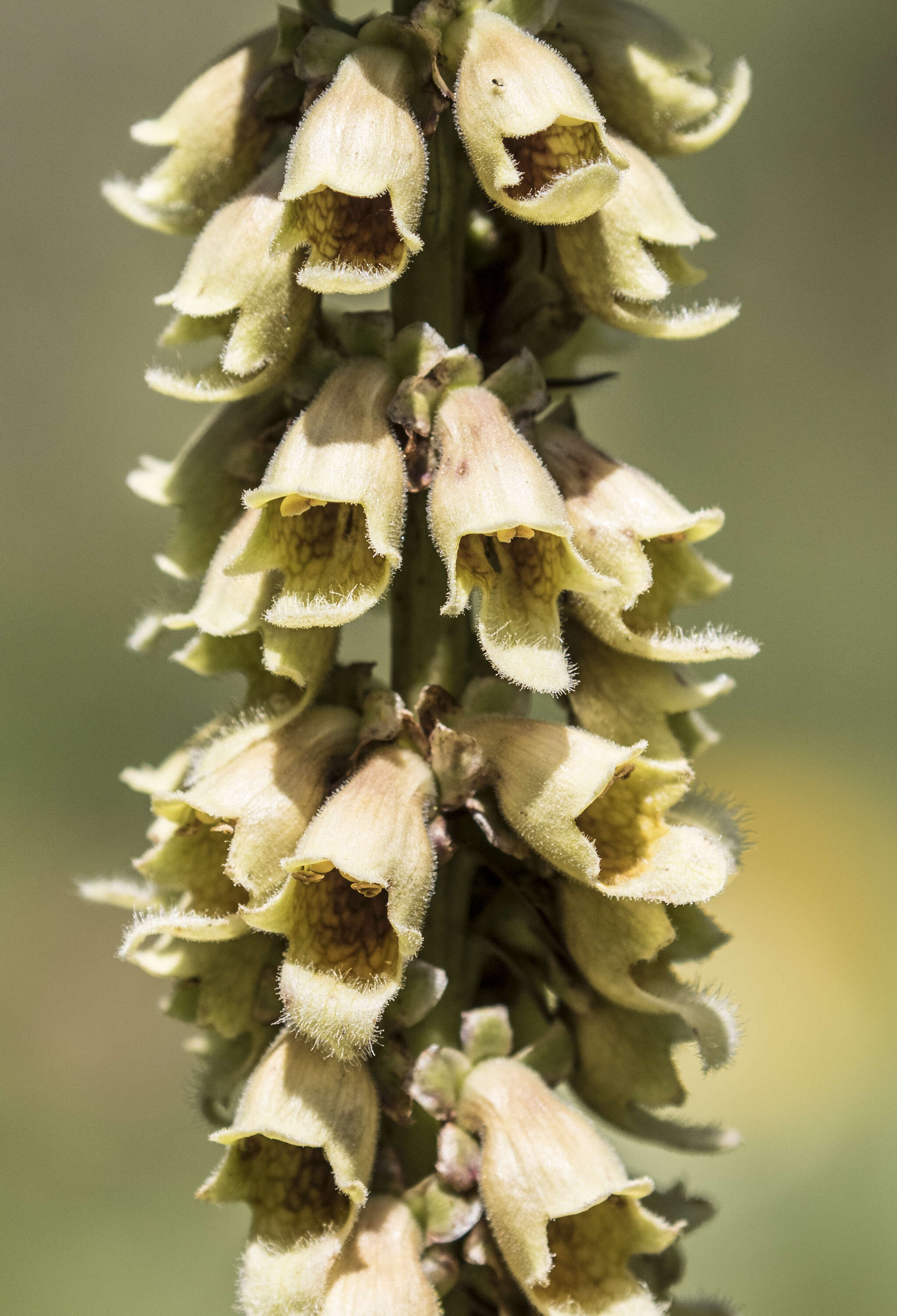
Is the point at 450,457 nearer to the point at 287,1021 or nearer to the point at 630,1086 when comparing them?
the point at 287,1021

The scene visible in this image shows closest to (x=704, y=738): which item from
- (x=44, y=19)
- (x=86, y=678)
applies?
(x=86, y=678)

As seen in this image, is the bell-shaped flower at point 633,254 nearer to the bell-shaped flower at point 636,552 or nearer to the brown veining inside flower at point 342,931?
the bell-shaped flower at point 636,552

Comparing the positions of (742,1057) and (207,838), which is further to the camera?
(742,1057)

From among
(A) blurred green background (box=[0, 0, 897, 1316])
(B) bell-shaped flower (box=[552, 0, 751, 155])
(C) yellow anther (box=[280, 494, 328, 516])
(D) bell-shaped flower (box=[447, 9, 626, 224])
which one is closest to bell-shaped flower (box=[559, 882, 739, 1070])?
(C) yellow anther (box=[280, 494, 328, 516])

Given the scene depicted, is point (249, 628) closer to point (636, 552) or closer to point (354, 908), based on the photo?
point (354, 908)

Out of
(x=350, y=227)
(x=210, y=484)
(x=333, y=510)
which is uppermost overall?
(x=350, y=227)

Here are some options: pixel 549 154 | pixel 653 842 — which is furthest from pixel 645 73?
pixel 653 842
